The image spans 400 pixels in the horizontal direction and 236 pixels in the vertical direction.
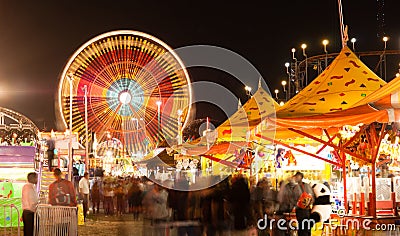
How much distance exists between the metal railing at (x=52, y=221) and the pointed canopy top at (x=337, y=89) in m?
4.88

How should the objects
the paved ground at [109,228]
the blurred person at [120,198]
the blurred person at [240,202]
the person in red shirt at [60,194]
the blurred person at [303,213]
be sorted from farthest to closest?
1. the blurred person at [120,198]
2. the paved ground at [109,228]
3. the person in red shirt at [60,194]
4. the blurred person at [303,213]
5. the blurred person at [240,202]

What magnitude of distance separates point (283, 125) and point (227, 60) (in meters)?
3.90

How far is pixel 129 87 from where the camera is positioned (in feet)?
72.9

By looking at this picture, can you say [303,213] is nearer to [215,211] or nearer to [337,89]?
[215,211]

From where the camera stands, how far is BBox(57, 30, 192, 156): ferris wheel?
21.5 meters

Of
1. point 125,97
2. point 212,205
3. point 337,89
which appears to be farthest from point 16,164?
point 337,89

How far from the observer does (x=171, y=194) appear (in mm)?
11984

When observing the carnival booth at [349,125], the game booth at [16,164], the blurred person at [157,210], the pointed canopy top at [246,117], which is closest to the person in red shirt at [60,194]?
the blurred person at [157,210]

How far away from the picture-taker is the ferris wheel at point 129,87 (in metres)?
21.5

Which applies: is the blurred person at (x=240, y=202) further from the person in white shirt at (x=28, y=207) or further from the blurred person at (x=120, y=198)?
the blurred person at (x=120, y=198)

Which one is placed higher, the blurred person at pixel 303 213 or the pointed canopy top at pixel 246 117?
the pointed canopy top at pixel 246 117

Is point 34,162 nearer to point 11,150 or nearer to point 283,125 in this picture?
point 11,150

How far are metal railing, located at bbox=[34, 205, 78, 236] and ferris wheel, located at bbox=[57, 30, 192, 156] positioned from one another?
9.60 metres

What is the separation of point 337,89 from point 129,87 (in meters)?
9.35
